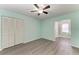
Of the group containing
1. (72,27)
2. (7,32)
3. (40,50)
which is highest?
(72,27)

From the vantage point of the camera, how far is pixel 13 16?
488 centimetres

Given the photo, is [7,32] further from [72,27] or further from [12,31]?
[72,27]

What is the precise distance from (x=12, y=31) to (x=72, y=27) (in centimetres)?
332

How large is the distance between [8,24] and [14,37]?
2.75 ft

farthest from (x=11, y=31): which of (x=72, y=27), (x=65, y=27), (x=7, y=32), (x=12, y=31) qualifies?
(x=65, y=27)

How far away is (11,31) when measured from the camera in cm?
466

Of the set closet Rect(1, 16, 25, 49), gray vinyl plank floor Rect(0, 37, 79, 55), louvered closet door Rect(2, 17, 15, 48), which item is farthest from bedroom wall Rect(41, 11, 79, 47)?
louvered closet door Rect(2, 17, 15, 48)

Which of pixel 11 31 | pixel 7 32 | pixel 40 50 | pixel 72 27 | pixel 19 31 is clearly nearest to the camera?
pixel 40 50

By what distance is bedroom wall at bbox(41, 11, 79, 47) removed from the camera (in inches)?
181

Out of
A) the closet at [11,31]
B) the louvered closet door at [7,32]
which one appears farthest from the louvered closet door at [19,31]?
the louvered closet door at [7,32]

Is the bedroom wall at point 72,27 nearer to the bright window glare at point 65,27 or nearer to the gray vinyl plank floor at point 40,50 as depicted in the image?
the gray vinyl plank floor at point 40,50

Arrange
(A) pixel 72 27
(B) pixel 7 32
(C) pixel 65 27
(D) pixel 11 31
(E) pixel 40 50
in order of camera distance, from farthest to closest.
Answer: (C) pixel 65 27, (A) pixel 72 27, (D) pixel 11 31, (B) pixel 7 32, (E) pixel 40 50

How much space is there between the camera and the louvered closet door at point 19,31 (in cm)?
509
